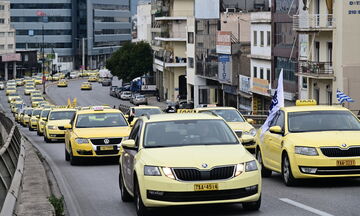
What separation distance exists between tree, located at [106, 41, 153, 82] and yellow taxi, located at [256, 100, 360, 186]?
119 metres

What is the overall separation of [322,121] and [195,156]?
5.10m

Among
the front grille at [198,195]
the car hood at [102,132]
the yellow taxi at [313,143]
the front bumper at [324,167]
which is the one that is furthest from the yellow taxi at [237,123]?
the front grille at [198,195]

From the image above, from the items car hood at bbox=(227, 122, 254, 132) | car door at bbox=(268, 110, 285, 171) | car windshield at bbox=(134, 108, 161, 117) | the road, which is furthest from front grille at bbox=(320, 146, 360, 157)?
car windshield at bbox=(134, 108, 161, 117)

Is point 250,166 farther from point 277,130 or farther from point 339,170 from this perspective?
point 277,130

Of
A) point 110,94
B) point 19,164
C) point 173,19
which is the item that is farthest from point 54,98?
point 19,164

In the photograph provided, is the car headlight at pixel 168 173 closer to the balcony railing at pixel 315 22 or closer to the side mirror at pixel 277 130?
the side mirror at pixel 277 130

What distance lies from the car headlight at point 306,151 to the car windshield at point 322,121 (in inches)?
29.5

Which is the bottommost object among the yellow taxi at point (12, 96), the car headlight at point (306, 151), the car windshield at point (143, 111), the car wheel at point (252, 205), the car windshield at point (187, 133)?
the yellow taxi at point (12, 96)

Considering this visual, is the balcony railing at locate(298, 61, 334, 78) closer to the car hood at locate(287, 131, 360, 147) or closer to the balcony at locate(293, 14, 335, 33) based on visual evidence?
the balcony at locate(293, 14, 335, 33)

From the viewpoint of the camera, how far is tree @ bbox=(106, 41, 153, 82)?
138 m

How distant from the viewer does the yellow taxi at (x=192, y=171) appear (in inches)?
500

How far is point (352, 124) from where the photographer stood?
57.0 feet

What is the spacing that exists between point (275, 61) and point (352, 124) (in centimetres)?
5533

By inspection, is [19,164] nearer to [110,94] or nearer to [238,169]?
[238,169]
